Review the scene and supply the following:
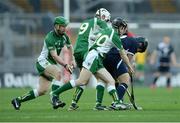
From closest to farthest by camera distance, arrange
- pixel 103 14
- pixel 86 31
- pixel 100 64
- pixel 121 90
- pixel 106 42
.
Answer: pixel 106 42, pixel 100 64, pixel 121 90, pixel 103 14, pixel 86 31

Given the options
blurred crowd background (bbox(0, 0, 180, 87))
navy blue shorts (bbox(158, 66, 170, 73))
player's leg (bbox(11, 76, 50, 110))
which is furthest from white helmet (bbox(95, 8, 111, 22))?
blurred crowd background (bbox(0, 0, 180, 87))

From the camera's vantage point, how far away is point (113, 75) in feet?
61.8

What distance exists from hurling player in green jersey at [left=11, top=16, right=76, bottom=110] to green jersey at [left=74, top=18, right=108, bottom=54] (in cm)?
30

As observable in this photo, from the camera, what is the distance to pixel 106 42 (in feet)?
58.6

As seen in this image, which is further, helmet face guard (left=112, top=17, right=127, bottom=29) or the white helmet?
the white helmet

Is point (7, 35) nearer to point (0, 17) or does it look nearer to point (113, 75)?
point (0, 17)

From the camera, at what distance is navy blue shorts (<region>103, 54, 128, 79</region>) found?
61.4 ft

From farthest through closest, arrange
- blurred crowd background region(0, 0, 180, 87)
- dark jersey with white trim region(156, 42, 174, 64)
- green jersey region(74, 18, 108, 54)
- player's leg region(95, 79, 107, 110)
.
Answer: blurred crowd background region(0, 0, 180, 87) → dark jersey with white trim region(156, 42, 174, 64) → green jersey region(74, 18, 108, 54) → player's leg region(95, 79, 107, 110)

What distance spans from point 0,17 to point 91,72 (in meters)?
19.7

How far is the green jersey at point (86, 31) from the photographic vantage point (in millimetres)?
19094

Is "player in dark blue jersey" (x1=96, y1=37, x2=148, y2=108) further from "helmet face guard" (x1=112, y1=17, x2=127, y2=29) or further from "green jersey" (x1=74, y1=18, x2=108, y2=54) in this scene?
"green jersey" (x1=74, y1=18, x2=108, y2=54)

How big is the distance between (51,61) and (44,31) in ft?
61.6

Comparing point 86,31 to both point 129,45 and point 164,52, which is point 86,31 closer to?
point 129,45

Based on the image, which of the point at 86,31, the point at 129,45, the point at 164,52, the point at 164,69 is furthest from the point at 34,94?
the point at 164,69
